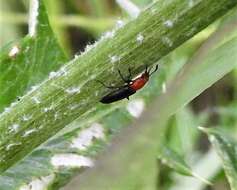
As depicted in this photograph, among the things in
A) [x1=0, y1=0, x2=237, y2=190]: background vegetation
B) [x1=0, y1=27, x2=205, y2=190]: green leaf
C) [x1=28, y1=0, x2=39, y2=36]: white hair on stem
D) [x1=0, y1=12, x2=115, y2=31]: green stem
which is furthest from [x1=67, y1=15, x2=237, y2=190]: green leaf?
[x1=0, y1=12, x2=115, y2=31]: green stem

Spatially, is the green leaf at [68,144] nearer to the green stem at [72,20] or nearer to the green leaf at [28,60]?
the green leaf at [28,60]

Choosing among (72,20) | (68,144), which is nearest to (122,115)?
(68,144)

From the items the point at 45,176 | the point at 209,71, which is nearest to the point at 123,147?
the point at 209,71

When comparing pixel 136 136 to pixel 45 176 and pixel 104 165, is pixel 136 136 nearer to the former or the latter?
pixel 104 165

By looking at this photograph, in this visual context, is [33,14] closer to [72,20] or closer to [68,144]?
[68,144]

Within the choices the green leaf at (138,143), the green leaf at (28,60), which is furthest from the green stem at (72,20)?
the green leaf at (138,143)

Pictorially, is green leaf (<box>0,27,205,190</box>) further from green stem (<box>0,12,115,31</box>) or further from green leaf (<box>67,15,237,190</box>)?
green stem (<box>0,12,115,31</box>)

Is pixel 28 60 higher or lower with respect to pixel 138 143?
higher
